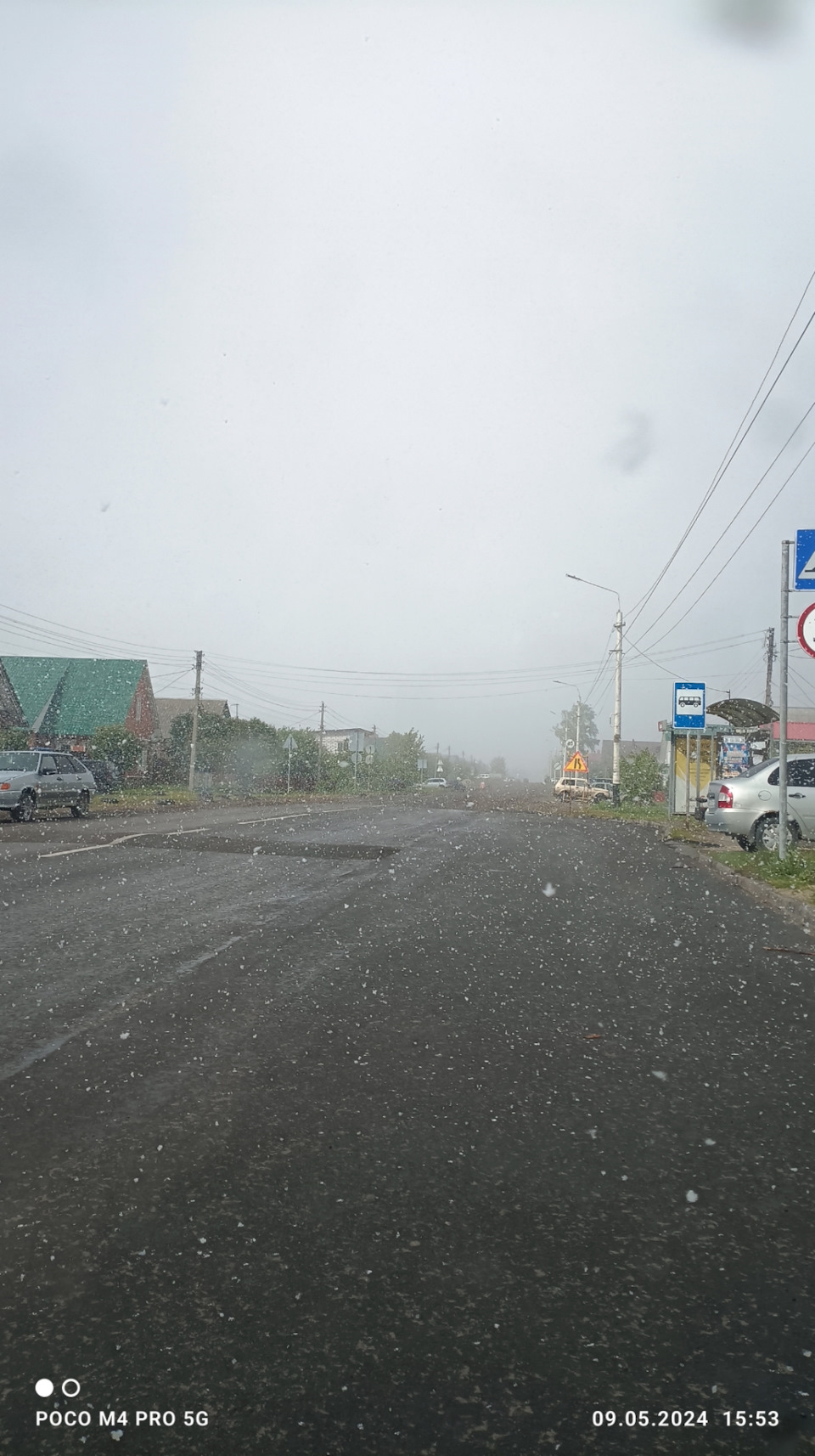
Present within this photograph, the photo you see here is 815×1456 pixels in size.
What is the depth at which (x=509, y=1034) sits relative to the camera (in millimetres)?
5395

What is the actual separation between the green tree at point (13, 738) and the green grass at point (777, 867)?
116 ft

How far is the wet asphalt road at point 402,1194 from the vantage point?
2381mm

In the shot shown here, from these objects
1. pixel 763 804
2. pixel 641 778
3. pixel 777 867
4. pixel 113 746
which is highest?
pixel 113 746

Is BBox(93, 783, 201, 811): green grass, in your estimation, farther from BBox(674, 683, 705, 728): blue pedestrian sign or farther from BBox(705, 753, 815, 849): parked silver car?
BBox(705, 753, 815, 849): parked silver car

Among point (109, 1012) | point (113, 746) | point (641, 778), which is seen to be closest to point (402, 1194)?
point (109, 1012)

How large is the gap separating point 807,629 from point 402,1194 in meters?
10.2

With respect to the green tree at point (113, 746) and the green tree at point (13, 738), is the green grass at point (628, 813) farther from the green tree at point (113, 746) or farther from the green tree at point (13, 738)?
the green tree at point (13, 738)

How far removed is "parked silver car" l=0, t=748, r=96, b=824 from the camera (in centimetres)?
2236

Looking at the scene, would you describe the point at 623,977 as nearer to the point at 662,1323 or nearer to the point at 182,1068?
the point at 182,1068

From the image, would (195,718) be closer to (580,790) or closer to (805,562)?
(580,790)

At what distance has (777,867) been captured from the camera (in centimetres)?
1321

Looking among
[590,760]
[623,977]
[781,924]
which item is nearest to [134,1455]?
[623,977]

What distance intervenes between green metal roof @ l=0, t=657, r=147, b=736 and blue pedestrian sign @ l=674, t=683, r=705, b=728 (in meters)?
35.0

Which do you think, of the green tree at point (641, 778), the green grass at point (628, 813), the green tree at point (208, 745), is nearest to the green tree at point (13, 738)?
the green tree at point (208, 745)
